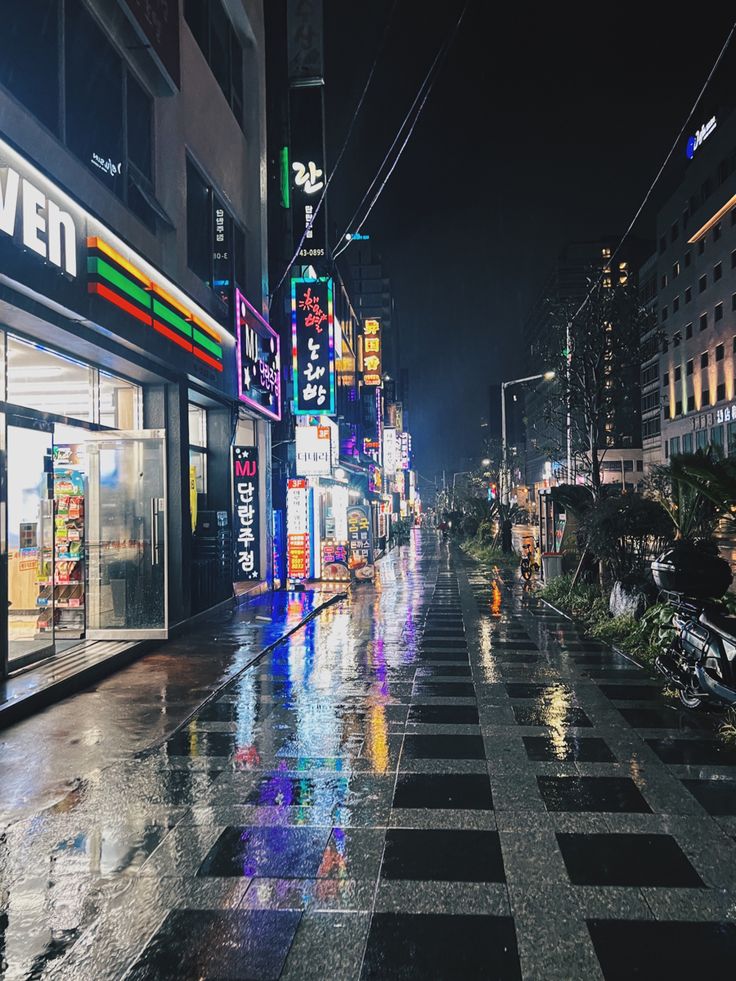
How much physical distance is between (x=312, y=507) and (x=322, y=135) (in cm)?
1060

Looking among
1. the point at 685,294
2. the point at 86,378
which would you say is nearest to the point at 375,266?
the point at 685,294

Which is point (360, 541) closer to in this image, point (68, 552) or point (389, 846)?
point (68, 552)

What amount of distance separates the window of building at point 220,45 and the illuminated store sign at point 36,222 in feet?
28.5

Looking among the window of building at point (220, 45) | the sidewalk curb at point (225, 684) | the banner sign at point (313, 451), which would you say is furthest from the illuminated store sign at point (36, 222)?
the banner sign at point (313, 451)

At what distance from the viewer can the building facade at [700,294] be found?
5059 centimetres

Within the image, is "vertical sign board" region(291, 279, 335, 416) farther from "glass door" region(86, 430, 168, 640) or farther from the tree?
"glass door" region(86, 430, 168, 640)

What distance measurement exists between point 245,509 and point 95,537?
6.41 metres

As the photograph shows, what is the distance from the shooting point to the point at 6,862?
4.26 meters

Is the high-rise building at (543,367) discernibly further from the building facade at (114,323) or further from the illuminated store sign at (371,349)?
the building facade at (114,323)

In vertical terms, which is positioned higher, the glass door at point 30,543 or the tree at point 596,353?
the tree at point 596,353

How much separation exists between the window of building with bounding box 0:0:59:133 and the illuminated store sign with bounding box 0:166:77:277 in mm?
1507

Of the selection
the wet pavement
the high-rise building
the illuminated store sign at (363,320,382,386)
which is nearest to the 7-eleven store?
the wet pavement

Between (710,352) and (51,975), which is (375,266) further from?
(51,975)

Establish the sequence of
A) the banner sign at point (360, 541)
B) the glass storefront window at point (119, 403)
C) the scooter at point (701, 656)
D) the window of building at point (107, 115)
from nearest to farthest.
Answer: the scooter at point (701, 656) < the window of building at point (107, 115) < the glass storefront window at point (119, 403) < the banner sign at point (360, 541)
